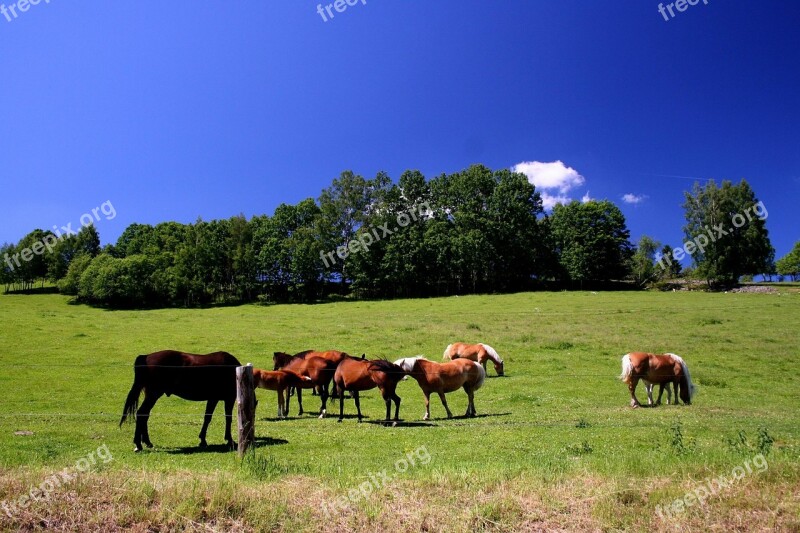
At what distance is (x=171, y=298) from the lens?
67625mm

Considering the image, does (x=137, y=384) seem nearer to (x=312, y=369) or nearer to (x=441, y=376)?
(x=312, y=369)

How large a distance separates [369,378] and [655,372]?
9625 mm

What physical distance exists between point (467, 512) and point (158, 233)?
87702 mm

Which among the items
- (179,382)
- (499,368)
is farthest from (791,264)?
(179,382)

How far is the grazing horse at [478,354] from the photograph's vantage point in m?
20.7

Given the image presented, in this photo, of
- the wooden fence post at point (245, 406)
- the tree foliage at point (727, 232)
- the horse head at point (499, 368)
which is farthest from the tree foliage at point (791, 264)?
the wooden fence post at point (245, 406)

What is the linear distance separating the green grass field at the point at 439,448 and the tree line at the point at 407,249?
4023 centimetres

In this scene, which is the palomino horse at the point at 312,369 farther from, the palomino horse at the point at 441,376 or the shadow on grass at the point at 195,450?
the shadow on grass at the point at 195,450

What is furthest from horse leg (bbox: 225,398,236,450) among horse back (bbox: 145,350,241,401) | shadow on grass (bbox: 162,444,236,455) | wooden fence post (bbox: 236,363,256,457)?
wooden fence post (bbox: 236,363,256,457)

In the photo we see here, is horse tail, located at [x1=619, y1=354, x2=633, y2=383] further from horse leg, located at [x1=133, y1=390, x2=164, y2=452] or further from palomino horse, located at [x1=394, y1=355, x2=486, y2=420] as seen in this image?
horse leg, located at [x1=133, y1=390, x2=164, y2=452]

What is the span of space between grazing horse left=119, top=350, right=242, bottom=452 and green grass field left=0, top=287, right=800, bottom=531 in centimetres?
65

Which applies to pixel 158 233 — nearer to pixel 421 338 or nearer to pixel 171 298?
pixel 171 298

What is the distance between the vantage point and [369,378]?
1278 cm

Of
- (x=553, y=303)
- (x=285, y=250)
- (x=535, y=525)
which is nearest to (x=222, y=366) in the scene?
(x=535, y=525)
